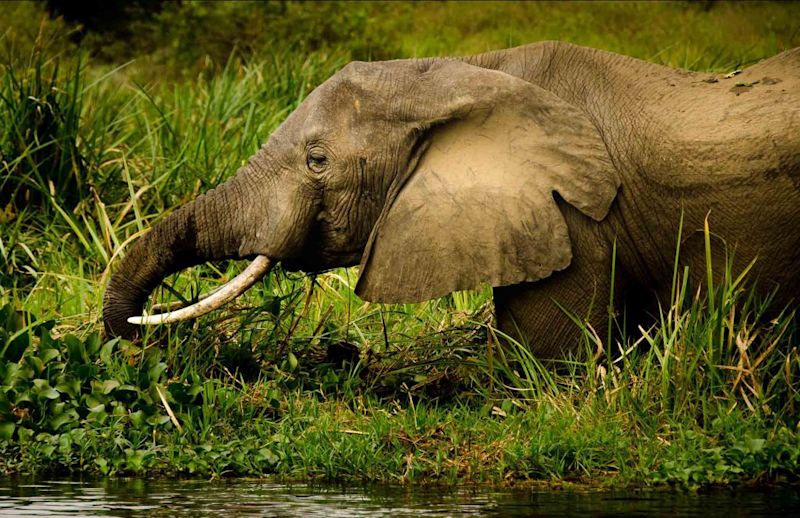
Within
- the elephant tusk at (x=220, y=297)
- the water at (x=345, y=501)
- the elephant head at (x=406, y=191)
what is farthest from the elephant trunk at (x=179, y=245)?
the water at (x=345, y=501)

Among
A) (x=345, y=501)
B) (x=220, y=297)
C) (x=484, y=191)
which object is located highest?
(x=484, y=191)

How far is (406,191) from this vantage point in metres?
5.91

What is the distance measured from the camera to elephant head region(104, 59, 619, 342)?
5.76 meters

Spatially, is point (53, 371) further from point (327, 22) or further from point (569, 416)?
point (327, 22)

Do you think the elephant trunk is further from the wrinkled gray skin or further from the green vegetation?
the green vegetation

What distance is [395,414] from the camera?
19.3ft

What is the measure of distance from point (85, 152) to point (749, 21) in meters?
12.5

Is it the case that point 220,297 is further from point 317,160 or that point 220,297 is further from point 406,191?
point 406,191

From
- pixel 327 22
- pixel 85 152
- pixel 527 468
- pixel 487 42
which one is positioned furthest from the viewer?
pixel 487 42

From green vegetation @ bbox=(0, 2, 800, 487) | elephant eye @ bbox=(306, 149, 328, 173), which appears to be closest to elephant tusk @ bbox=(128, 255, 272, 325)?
green vegetation @ bbox=(0, 2, 800, 487)

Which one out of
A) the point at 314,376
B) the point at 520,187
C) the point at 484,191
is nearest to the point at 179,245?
the point at 314,376

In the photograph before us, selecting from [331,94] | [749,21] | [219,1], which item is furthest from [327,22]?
[331,94]

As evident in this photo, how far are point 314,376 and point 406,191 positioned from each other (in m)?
1.14

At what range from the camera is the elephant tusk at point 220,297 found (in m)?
5.90
